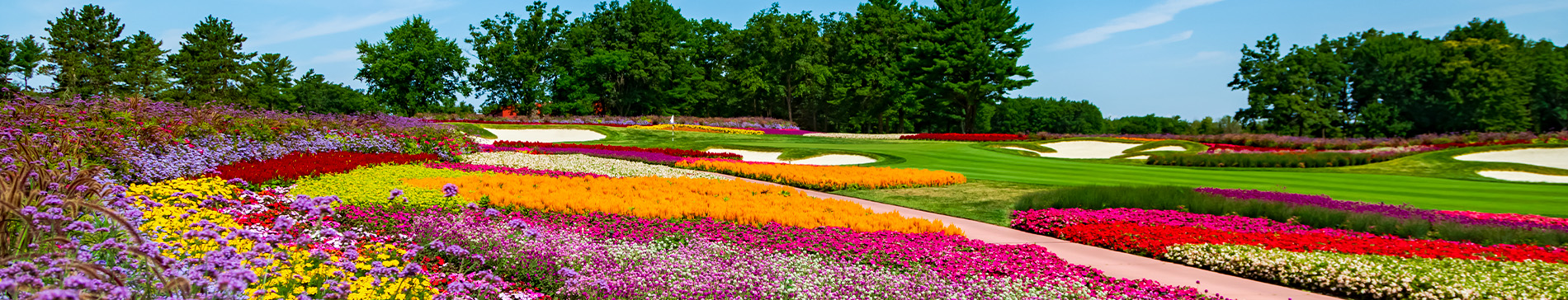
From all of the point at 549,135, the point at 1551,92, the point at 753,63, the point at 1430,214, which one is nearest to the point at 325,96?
the point at 753,63

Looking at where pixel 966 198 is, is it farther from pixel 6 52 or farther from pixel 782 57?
pixel 6 52

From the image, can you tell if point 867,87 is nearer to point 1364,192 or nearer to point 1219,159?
point 1219,159

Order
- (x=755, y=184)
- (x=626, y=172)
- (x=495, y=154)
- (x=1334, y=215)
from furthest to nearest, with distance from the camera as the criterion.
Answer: (x=495, y=154) < (x=626, y=172) < (x=755, y=184) < (x=1334, y=215)

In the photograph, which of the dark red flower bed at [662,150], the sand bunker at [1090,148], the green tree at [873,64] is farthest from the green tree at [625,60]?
the sand bunker at [1090,148]

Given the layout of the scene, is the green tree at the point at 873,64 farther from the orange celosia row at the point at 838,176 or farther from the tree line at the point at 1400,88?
the orange celosia row at the point at 838,176

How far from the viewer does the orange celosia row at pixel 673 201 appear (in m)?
8.62

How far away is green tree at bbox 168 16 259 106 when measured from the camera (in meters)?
55.0

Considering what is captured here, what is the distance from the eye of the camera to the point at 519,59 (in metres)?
53.8

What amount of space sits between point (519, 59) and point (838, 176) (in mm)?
43799

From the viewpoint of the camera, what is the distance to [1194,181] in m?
17.0

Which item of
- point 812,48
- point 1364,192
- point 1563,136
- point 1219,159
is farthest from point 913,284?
point 812,48

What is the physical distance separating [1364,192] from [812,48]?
48.6 metres

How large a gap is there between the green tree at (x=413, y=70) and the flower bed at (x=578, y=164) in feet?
120

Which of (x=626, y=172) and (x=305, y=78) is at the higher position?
(x=305, y=78)
